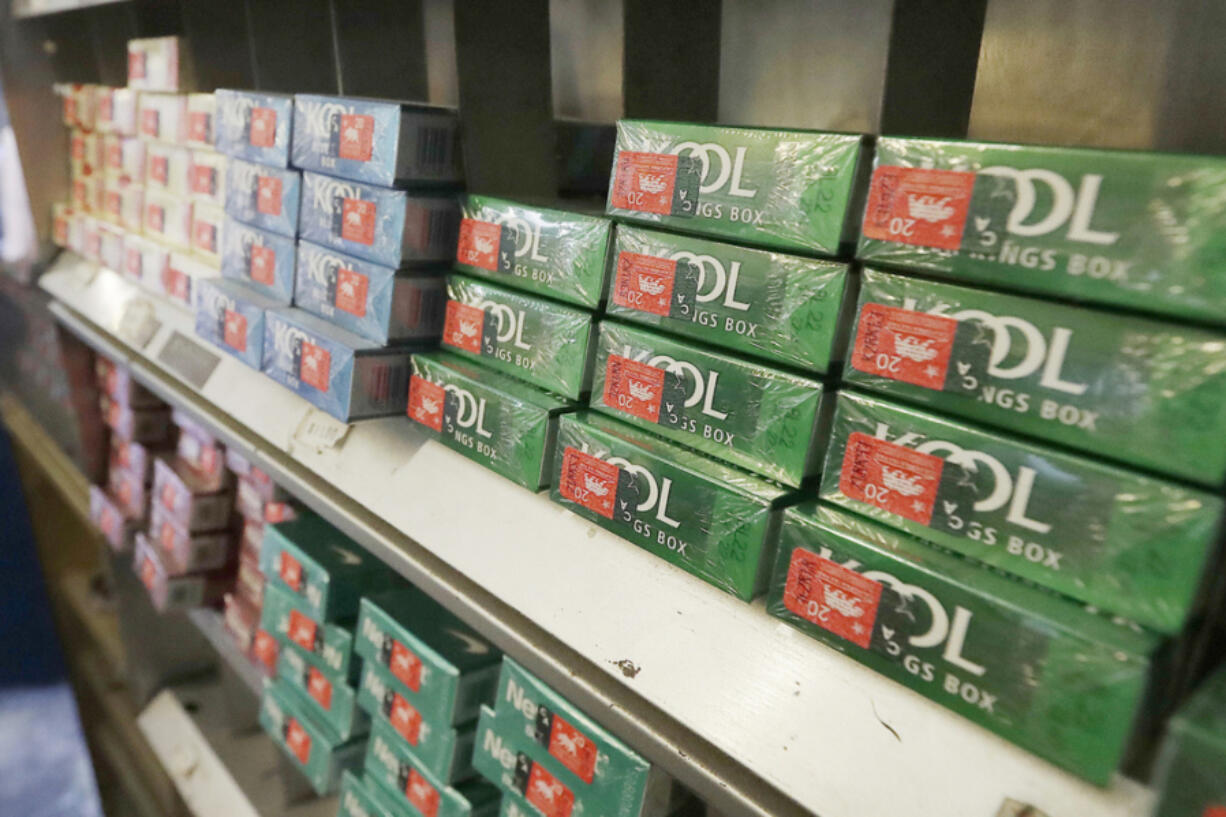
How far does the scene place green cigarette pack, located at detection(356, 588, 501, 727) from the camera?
3.29ft

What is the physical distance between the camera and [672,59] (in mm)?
996

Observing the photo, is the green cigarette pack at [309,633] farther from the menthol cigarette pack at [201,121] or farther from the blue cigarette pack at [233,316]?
the menthol cigarette pack at [201,121]

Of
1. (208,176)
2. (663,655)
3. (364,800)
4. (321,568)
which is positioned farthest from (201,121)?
(663,655)

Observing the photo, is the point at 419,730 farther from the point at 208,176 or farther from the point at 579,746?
the point at 208,176

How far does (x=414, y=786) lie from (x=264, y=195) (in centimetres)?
85

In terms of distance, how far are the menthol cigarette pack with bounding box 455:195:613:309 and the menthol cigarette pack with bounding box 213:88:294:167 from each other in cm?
35

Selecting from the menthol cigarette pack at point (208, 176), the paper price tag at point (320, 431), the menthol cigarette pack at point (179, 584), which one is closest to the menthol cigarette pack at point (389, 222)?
the paper price tag at point (320, 431)

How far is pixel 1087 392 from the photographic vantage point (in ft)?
1.71

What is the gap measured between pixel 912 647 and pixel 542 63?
82 centimetres

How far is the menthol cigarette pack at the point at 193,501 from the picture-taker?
173 cm

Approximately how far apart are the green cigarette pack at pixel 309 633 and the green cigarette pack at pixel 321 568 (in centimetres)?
2

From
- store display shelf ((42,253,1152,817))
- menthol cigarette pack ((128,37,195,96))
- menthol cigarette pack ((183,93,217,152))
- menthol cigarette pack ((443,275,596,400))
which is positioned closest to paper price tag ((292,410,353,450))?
store display shelf ((42,253,1152,817))

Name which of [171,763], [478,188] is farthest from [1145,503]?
[171,763]

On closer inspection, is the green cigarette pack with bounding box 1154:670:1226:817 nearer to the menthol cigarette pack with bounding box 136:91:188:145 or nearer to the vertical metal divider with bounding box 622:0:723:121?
the vertical metal divider with bounding box 622:0:723:121
